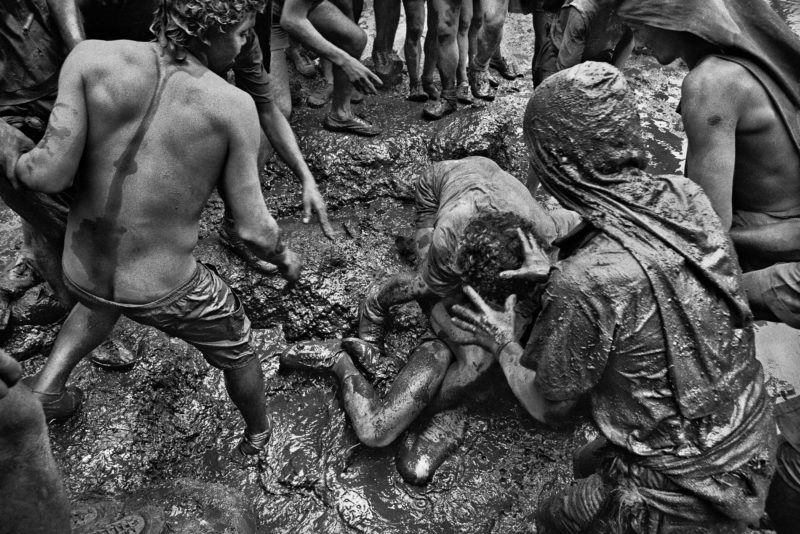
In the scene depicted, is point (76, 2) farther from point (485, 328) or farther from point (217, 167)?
point (485, 328)

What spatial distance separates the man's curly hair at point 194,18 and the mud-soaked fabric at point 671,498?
219cm

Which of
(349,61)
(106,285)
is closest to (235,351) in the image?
(106,285)

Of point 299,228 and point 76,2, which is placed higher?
point 76,2

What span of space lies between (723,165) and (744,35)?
642 mm

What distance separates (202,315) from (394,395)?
47.2 inches

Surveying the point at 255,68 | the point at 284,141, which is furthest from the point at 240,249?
the point at 255,68

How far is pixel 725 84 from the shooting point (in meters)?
2.89

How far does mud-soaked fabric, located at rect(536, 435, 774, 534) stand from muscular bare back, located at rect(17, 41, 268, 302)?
5.93 ft

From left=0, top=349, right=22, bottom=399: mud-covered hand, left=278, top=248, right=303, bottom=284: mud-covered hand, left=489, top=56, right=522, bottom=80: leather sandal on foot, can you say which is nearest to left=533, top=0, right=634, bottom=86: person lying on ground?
left=489, top=56, right=522, bottom=80: leather sandal on foot

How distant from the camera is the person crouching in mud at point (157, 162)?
2262mm

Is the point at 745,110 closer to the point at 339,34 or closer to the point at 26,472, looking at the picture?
the point at 339,34

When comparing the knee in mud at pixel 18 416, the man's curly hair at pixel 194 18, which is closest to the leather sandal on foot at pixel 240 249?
the man's curly hair at pixel 194 18

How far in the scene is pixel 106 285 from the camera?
2590 mm

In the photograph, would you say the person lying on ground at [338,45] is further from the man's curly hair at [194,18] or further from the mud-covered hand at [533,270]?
the mud-covered hand at [533,270]
